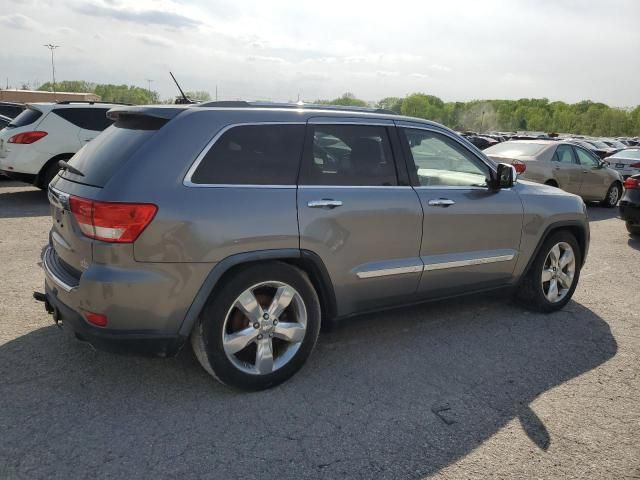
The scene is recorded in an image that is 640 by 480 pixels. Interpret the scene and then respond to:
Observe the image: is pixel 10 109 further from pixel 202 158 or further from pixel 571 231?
pixel 571 231

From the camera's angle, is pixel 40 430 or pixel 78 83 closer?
pixel 40 430

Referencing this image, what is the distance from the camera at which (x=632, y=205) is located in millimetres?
8953

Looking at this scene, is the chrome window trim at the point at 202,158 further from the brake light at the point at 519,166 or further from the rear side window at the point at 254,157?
the brake light at the point at 519,166

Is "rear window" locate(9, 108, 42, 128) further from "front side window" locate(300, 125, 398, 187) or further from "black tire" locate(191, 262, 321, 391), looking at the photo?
"black tire" locate(191, 262, 321, 391)

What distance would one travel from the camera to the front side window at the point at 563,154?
1175 centimetres

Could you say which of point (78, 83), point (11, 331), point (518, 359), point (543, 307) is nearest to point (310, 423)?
point (518, 359)

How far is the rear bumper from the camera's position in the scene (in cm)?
302

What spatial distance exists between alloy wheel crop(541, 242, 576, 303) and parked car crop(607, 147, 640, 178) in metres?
12.4

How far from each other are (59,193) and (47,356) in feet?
3.92

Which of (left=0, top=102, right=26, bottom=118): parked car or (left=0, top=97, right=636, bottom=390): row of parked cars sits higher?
(left=0, top=97, right=636, bottom=390): row of parked cars

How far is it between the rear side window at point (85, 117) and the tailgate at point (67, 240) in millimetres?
6886

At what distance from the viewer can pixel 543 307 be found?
5082mm

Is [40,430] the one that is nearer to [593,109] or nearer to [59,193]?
[59,193]

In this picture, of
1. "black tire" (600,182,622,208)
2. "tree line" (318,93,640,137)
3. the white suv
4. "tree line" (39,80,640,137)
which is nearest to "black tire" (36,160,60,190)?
the white suv
